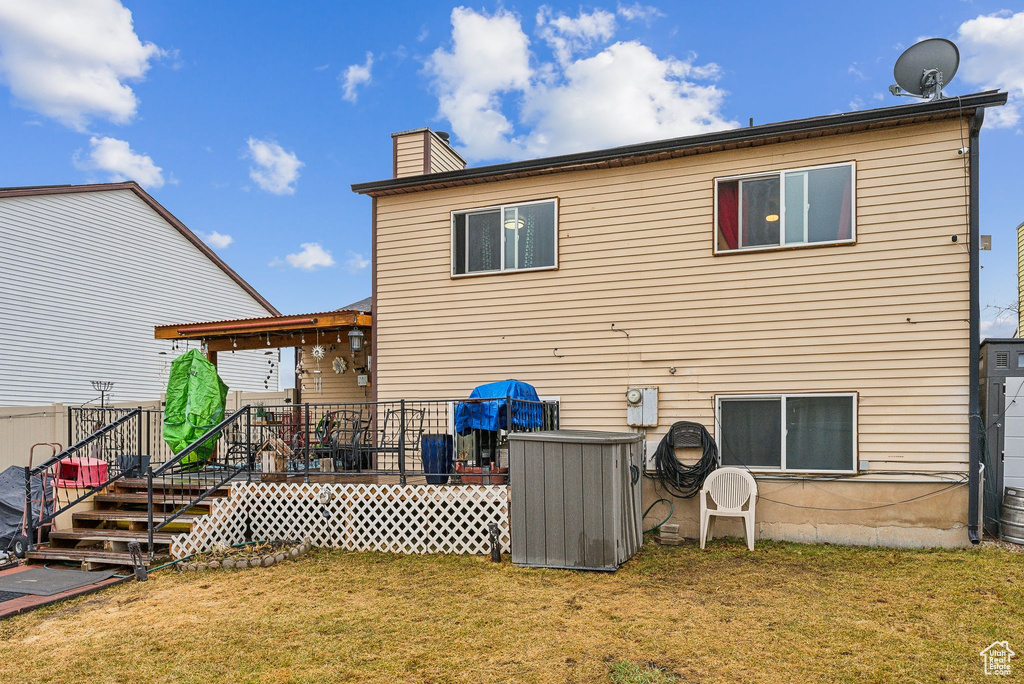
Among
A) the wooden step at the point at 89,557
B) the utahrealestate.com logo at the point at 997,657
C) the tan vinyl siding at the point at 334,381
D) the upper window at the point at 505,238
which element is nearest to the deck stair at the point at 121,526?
the wooden step at the point at 89,557

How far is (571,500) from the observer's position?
6.70m

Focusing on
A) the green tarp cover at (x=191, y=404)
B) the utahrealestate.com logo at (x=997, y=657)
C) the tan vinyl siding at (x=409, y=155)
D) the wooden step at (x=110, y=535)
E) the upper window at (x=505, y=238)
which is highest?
the tan vinyl siding at (x=409, y=155)

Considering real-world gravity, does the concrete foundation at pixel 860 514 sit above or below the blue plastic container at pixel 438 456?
below

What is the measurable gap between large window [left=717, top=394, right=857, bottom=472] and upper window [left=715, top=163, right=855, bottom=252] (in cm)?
191

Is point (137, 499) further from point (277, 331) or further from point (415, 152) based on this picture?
point (415, 152)

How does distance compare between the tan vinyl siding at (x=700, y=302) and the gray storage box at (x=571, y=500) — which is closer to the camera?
the gray storage box at (x=571, y=500)

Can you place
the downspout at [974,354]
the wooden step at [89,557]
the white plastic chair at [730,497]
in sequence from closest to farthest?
the wooden step at [89,557], the downspout at [974,354], the white plastic chair at [730,497]

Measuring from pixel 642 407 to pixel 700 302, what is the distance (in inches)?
60.1

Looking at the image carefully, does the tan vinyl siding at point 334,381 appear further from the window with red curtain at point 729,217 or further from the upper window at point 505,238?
the window with red curtain at point 729,217

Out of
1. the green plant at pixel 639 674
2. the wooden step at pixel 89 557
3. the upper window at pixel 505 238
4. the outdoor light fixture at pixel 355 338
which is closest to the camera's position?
the green plant at pixel 639 674

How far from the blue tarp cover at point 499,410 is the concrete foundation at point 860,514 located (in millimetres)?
2396

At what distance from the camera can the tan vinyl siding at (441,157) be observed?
10.6 metres

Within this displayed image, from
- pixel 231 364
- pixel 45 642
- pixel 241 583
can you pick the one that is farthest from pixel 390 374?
pixel 231 364

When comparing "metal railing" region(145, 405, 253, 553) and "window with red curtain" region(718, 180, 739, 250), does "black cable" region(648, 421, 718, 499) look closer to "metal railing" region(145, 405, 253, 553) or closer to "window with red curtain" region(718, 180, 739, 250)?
"window with red curtain" region(718, 180, 739, 250)
